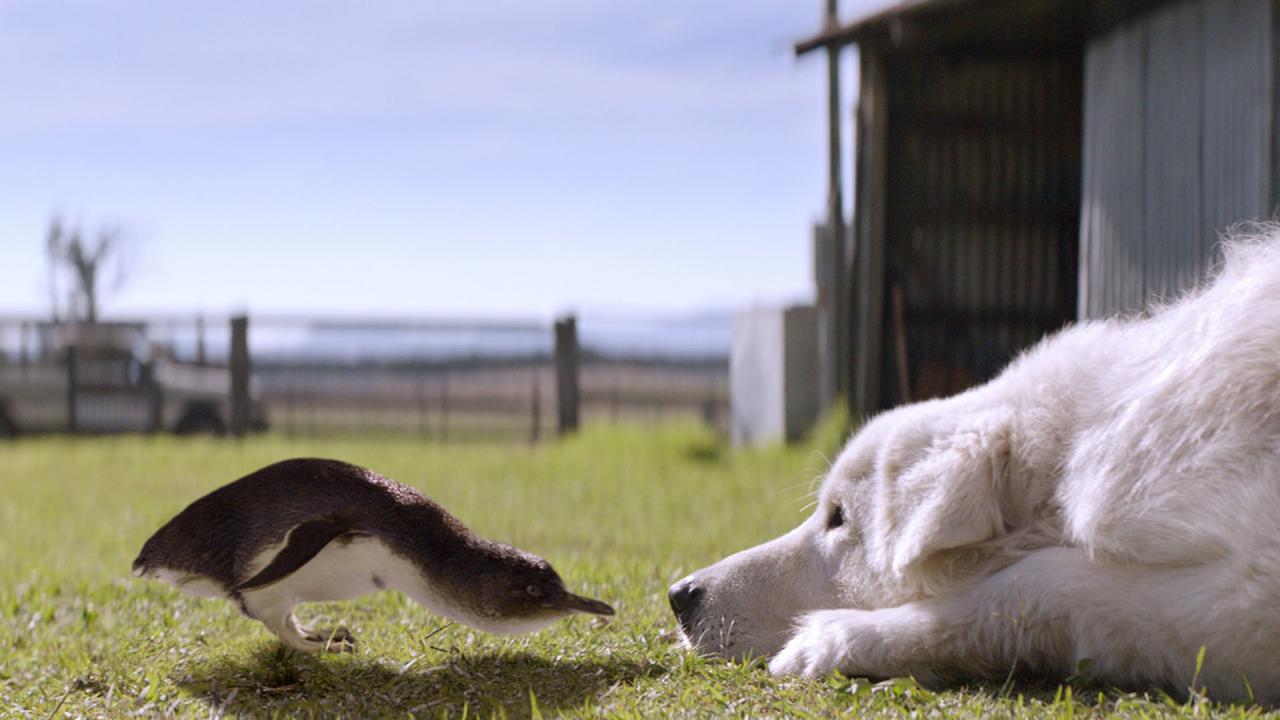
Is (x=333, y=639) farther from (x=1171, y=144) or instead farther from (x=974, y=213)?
(x=974, y=213)

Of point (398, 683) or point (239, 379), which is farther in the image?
point (239, 379)

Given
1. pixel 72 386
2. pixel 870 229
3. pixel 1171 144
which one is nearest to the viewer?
pixel 1171 144

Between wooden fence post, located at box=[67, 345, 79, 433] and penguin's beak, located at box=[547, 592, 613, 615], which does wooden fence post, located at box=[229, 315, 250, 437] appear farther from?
penguin's beak, located at box=[547, 592, 613, 615]

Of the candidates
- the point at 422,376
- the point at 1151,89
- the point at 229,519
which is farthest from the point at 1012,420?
the point at 422,376

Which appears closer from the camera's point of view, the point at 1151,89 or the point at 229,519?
the point at 229,519

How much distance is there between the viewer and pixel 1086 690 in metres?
2.83

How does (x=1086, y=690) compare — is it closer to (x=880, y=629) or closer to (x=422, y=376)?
(x=880, y=629)

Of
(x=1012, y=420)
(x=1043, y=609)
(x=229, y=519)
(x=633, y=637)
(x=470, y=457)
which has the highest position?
(x=1012, y=420)

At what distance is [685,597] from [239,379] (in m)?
13.7

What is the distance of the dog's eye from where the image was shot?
3.36 m

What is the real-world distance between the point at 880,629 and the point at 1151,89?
6.16 m

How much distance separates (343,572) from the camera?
3.14 m

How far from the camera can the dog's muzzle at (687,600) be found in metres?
3.26

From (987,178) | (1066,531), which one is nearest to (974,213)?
(987,178)
